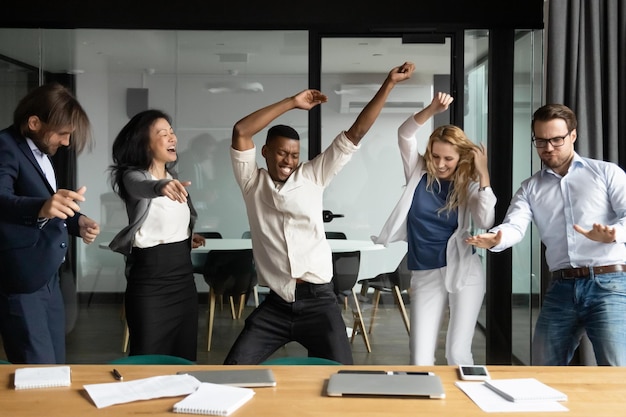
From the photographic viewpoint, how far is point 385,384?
7.72ft

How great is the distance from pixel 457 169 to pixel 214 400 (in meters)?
2.26

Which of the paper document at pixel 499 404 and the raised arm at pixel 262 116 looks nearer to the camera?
the paper document at pixel 499 404

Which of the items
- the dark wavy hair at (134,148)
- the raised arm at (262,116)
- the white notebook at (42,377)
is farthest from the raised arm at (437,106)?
the white notebook at (42,377)

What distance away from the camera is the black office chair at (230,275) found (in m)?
5.00

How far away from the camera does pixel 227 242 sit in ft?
16.4

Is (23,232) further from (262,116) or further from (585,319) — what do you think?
(585,319)

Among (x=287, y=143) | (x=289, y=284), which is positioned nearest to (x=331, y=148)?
(x=287, y=143)

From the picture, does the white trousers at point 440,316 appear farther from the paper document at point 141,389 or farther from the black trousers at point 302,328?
the paper document at point 141,389

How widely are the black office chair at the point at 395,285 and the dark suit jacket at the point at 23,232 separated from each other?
228 centimetres

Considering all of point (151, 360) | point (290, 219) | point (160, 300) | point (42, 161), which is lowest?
point (151, 360)

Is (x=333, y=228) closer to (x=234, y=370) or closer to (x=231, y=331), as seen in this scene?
(x=231, y=331)

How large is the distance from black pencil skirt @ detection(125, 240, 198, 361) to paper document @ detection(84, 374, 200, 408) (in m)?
1.53

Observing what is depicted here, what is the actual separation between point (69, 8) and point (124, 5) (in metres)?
0.36

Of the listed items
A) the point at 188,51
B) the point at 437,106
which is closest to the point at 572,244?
the point at 437,106
